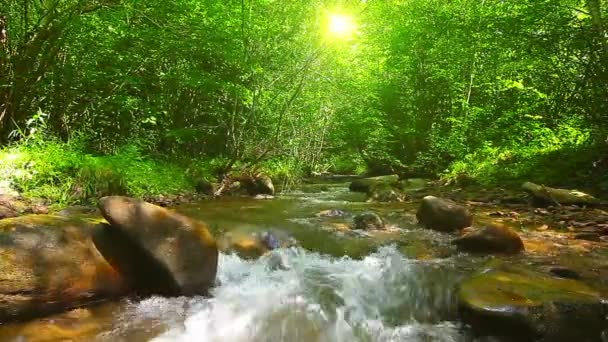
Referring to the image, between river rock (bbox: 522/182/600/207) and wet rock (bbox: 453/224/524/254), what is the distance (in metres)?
3.53

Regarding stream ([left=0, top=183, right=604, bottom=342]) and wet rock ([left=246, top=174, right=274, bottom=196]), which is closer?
stream ([left=0, top=183, right=604, bottom=342])

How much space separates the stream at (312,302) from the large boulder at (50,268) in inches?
5.5

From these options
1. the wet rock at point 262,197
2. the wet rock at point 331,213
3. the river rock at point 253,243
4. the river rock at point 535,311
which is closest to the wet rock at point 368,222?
the wet rock at point 331,213

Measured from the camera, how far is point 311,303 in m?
4.28

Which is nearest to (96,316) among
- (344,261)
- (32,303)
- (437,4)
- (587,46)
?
(32,303)

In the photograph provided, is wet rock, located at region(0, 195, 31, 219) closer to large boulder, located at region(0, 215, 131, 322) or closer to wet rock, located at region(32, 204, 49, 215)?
wet rock, located at region(32, 204, 49, 215)

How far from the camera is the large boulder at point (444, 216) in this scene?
23.0 ft

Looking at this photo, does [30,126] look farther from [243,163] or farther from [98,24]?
[243,163]

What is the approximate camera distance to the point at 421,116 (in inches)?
733

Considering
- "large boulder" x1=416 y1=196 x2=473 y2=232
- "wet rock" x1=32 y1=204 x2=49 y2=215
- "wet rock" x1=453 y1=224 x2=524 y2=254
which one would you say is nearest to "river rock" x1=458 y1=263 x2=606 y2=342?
"wet rock" x1=453 y1=224 x2=524 y2=254

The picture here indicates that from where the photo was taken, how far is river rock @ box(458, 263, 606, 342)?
3.47 meters

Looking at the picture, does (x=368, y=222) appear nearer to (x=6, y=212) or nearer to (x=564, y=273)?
(x=564, y=273)

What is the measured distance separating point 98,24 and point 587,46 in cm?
1035

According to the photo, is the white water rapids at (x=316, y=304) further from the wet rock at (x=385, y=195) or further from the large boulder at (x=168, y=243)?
the wet rock at (x=385, y=195)
